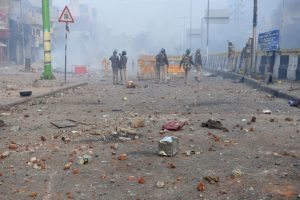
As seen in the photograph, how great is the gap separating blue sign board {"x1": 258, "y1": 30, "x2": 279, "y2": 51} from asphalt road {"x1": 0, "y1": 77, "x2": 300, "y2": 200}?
378 inches

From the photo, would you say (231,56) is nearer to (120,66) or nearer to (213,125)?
(120,66)

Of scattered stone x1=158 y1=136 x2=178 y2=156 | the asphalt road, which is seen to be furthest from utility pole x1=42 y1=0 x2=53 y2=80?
scattered stone x1=158 y1=136 x2=178 y2=156

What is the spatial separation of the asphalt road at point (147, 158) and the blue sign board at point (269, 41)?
9591mm

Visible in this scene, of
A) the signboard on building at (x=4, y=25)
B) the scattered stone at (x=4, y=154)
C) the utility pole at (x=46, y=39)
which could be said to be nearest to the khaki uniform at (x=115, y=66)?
the utility pole at (x=46, y=39)

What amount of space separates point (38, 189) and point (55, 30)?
64.6 meters

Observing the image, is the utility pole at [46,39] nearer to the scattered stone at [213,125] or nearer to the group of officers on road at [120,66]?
the group of officers on road at [120,66]

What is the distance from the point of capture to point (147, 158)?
5105 mm

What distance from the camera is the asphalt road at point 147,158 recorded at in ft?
13.3

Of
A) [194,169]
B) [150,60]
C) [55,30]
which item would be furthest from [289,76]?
[55,30]

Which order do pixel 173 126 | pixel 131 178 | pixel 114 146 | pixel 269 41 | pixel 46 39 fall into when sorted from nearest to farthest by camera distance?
1. pixel 131 178
2. pixel 114 146
3. pixel 173 126
4. pixel 46 39
5. pixel 269 41

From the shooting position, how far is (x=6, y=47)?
152 ft

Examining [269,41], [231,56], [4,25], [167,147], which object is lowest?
[167,147]

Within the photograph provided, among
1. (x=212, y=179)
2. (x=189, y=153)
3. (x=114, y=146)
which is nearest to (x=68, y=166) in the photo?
(x=114, y=146)

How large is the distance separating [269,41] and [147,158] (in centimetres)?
1470
